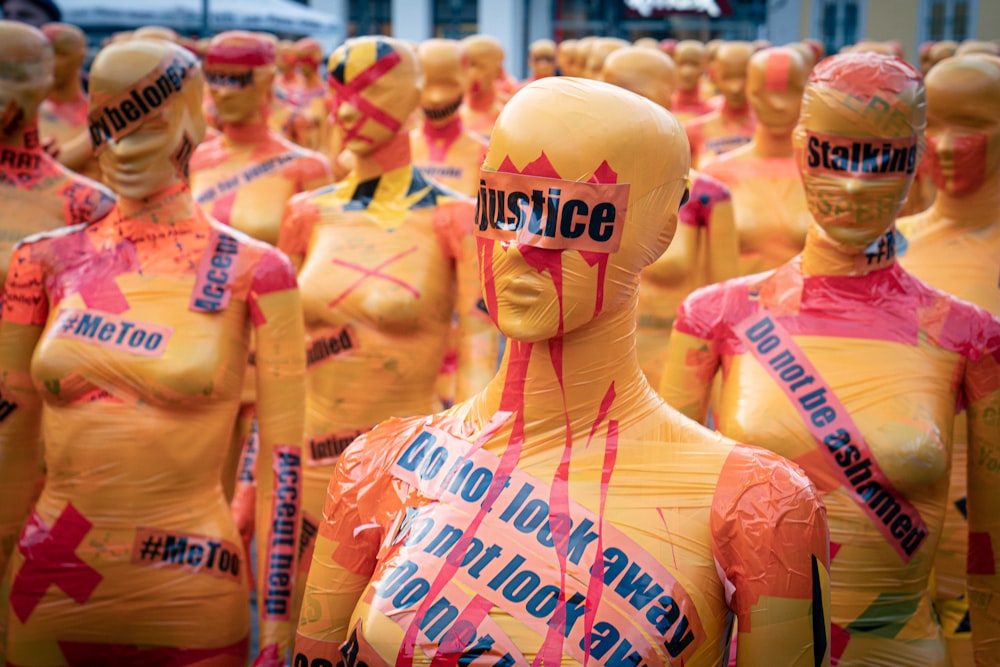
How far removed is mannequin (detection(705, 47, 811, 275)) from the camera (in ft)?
20.9

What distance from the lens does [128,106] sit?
136 inches

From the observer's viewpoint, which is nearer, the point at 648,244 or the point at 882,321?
the point at 648,244

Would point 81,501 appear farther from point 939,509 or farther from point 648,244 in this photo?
point 939,509

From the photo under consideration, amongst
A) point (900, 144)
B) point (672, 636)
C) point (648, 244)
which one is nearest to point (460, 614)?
point (672, 636)

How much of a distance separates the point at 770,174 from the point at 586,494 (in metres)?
4.69

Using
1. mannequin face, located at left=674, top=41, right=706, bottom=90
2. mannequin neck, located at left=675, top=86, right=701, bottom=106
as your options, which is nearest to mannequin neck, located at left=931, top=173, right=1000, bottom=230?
mannequin neck, located at left=675, top=86, right=701, bottom=106

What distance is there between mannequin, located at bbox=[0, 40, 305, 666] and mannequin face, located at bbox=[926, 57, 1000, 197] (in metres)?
2.20

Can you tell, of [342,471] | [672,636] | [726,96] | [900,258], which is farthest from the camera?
[726,96]

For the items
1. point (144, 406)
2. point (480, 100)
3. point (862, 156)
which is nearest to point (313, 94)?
point (480, 100)

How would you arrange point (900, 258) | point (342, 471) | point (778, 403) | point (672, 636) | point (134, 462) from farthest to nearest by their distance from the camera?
point (900, 258) < point (134, 462) < point (778, 403) < point (342, 471) < point (672, 636)

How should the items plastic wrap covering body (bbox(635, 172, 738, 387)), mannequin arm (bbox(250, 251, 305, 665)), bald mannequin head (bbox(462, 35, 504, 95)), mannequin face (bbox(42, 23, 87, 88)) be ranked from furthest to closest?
bald mannequin head (bbox(462, 35, 504, 95))
mannequin face (bbox(42, 23, 87, 88))
plastic wrap covering body (bbox(635, 172, 738, 387))
mannequin arm (bbox(250, 251, 305, 665))

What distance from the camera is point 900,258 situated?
436 cm

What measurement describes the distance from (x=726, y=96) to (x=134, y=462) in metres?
7.24

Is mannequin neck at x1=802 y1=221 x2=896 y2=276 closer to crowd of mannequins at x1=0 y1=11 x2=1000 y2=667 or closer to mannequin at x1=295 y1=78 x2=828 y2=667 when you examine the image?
crowd of mannequins at x1=0 y1=11 x2=1000 y2=667
